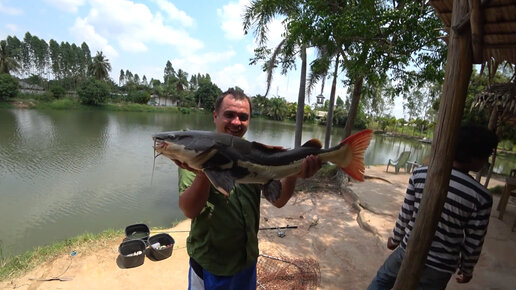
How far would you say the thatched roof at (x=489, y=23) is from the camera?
180cm

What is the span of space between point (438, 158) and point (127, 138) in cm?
2489

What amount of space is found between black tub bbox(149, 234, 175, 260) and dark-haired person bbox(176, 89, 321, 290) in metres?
3.83

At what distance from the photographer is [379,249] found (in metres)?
5.95

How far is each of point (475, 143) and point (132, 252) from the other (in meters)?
6.19

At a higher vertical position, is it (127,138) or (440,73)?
(440,73)

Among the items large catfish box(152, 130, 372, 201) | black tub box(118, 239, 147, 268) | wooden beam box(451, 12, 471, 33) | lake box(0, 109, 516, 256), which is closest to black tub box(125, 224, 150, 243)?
black tub box(118, 239, 147, 268)

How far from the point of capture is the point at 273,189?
1914 mm

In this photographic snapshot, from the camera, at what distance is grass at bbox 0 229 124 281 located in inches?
199

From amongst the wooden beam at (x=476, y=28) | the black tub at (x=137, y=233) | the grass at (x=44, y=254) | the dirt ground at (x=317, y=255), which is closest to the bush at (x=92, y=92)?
the grass at (x=44, y=254)

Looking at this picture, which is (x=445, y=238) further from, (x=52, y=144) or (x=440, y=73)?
(x=52, y=144)

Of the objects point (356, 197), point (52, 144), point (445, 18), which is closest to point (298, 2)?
point (356, 197)

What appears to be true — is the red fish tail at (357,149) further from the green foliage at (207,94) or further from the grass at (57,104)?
the green foliage at (207,94)

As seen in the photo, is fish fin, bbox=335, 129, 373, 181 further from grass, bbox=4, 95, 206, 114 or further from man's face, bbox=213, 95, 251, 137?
grass, bbox=4, 95, 206, 114

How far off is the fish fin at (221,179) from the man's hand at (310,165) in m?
0.58
